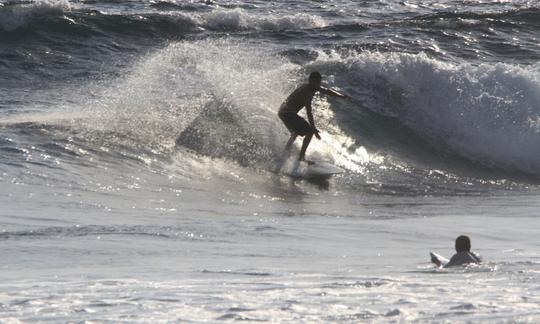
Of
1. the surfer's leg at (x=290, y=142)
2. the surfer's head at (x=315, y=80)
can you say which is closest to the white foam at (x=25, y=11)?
the surfer's leg at (x=290, y=142)

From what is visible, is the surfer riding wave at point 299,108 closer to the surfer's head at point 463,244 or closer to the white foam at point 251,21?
the surfer's head at point 463,244

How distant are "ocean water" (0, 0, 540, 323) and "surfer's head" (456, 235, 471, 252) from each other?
0.82 ft

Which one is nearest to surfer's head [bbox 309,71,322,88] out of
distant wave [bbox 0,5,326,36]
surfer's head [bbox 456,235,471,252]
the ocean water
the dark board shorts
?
the dark board shorts

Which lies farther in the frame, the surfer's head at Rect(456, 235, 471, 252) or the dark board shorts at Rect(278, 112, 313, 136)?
the dark board shorts at Rect(278, 112, 313, 136)

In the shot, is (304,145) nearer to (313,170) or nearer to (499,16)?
(313,170)

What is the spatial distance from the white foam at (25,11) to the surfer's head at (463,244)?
17.4 meters

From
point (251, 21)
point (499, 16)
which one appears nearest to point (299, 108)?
point (251, 21)

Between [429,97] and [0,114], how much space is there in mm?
6827

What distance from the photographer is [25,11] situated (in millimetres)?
24109

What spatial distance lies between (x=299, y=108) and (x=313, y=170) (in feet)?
2.99

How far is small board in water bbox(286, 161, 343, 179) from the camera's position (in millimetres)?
13555

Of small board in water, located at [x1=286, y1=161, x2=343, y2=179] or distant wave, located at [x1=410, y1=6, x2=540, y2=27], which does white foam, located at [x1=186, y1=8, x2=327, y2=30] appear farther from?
small board in water, located at [x1=286, y1=161, x2=343, y2=179]

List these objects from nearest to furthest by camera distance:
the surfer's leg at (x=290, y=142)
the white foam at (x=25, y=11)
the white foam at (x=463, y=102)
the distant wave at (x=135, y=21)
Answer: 1. the surfer's leg at (x=290, y=142)
2. the white foam at (x=463, y=102)
3. the white foam at (x=25, y=11)
4. the distant wave at (x=135, y=21)

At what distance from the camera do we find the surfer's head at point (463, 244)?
24.7 ft
